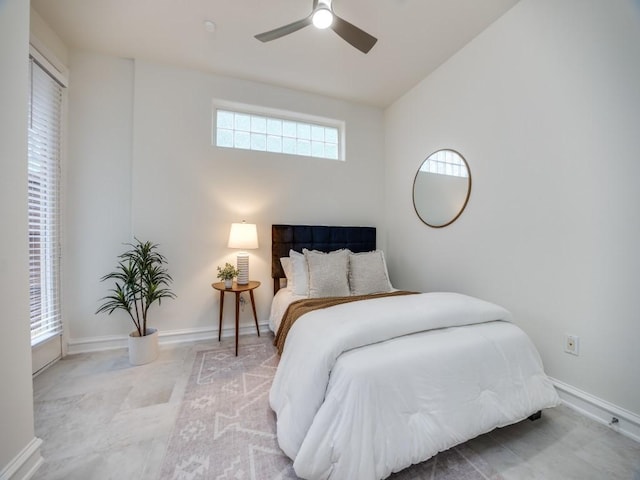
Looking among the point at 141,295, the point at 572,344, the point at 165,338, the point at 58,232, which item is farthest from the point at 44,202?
the point at 572,344

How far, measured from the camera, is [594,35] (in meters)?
1.65

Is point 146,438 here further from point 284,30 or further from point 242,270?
point 284,30

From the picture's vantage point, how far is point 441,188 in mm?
2760

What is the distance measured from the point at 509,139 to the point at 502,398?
6.32ft

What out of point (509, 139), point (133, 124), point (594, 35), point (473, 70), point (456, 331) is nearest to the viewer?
point (456, 331)

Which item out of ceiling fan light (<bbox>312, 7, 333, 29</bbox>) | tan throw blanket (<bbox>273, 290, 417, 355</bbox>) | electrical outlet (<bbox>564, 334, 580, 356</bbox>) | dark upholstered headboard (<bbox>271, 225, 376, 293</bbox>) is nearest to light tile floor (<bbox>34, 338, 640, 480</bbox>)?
electrical outlet (<bbox>564, 334, 580, 356</bbox>)

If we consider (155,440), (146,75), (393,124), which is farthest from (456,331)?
(146,75)

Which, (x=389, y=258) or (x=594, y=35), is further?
(x=389, y=258)

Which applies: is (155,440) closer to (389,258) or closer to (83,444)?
(83,444)

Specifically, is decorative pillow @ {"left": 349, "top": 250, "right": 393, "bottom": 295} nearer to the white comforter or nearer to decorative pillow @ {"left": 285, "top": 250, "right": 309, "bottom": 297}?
decorative pillow @ {"left": 285, "top": 250, "right": 309, "bottom": 297}

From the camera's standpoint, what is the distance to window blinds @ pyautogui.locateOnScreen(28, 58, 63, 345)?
2102 millimetres

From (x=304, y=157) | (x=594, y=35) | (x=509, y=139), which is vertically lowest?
(x=509, y=139)

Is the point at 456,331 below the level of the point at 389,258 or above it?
below

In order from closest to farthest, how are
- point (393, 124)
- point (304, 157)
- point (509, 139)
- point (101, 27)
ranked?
point (509, 139)
point (101, 27)
point (304, 157)
point (393, 124)
